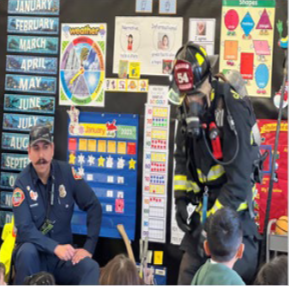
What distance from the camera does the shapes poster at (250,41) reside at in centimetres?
423

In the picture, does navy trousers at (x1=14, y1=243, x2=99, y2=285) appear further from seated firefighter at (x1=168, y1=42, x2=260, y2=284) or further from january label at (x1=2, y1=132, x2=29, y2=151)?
january label at (x1=2, y1=132, x2=29, y2=151)

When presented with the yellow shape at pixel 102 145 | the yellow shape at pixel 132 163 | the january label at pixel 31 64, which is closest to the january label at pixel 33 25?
the january label at pixel 31 64

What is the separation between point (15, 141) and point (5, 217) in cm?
63

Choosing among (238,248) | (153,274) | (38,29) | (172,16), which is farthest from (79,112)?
(238,248)

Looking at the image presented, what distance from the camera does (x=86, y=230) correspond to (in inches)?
187

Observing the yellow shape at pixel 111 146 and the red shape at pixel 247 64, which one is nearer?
the red shape at pixel 247 64

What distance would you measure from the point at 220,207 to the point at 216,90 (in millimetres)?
633

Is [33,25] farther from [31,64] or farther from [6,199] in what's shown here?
[6,199]

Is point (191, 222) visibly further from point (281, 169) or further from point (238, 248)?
point (281, 169)

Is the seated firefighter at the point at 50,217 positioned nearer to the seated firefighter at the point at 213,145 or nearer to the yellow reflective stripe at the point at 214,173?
the seated firefighter at the point at 213,145

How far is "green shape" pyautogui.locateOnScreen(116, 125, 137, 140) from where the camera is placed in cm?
457

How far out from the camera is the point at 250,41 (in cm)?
428

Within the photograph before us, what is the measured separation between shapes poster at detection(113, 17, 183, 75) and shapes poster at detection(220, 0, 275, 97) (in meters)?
0.36

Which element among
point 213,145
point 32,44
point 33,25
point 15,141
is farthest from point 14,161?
point 213,145
